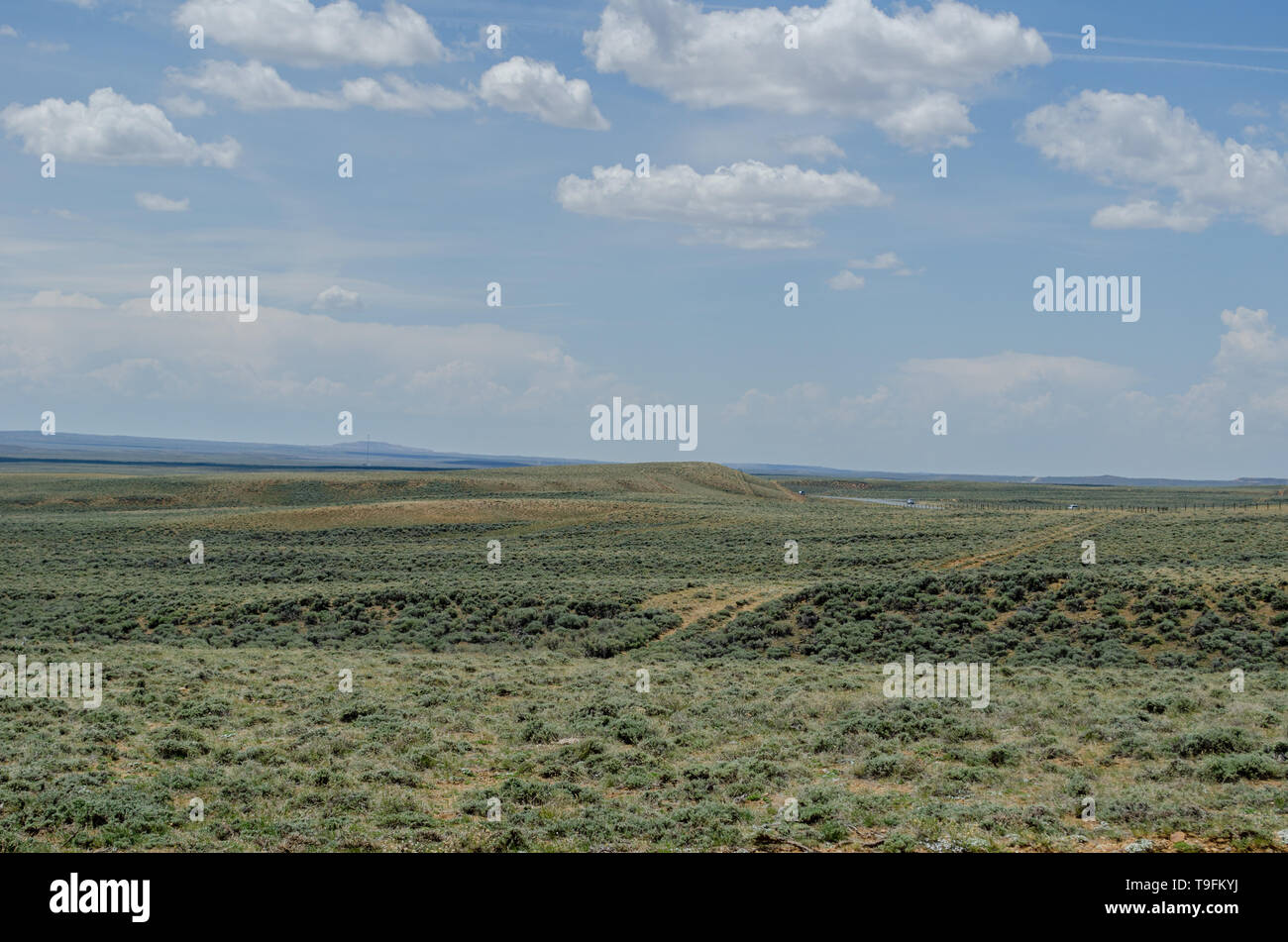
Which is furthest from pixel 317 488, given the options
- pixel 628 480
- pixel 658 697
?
pixel 658 697

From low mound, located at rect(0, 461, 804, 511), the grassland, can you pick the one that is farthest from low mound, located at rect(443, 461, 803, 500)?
the grassland

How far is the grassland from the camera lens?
10.7 metres

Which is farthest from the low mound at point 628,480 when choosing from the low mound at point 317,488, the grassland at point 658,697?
the grassland at point 658,697

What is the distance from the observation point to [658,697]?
18484mm

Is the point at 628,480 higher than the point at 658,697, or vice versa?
the point at 628,480

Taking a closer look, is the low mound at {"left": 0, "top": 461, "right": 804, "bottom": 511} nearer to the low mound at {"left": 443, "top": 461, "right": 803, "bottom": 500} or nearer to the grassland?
the low mound at {"left": 443, "top": 461, "right": 803, "bottom": 500}

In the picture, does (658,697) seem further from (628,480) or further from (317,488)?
(317,488)

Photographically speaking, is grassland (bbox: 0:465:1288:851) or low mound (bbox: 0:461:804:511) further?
low mound (bbox: 0:461:804:511)

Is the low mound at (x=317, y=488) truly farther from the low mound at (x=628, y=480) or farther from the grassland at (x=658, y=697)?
the grassland at (x=658, y=697)

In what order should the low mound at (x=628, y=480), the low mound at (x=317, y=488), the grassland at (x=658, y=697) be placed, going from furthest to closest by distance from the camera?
the low mound at (x=628, y=480), the low mound at (x=317, y=488), the grassland at (x=658, y=697)

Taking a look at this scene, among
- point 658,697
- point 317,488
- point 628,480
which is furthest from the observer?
point 628,480

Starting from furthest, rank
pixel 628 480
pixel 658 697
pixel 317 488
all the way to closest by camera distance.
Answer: pixel 628 480
pixel 317 488
pixel 658 697

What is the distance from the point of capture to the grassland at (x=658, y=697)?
1066 centimetres
